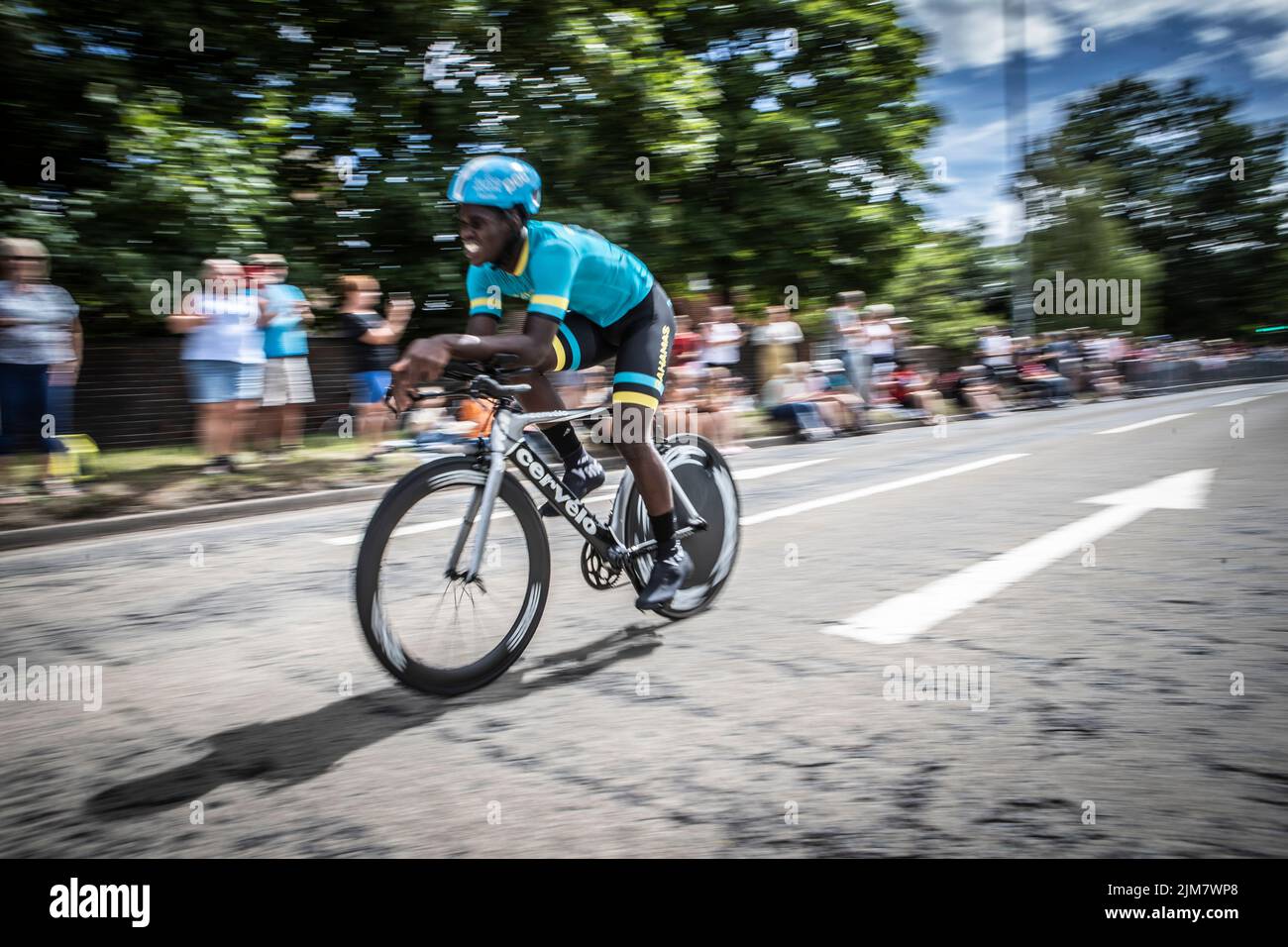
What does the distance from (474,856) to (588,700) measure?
122cm

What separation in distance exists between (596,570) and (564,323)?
103 centimetres

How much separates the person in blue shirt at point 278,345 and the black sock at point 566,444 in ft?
22.2

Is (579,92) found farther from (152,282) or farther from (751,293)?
(751,293)

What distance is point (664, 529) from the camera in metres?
4.66

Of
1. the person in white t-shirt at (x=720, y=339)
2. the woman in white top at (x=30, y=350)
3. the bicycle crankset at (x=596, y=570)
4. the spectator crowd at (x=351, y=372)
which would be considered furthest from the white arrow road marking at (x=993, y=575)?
the woman in white top at (x=30, y=350)

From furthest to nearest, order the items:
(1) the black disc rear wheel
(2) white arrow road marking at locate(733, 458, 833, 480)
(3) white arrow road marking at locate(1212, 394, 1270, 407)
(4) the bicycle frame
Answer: (3) white arrow road marking at locate(1212, 394, 1270, 407)
(2) white arrow road marking at locate(733, 458, 833, 480)
(1) the black disc rear wheel
(4) the bicycle frame

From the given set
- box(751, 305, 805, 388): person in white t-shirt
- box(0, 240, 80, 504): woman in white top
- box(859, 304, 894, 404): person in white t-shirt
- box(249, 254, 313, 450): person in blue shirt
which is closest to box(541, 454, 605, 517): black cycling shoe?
box(0, 240, 80, 504): woman in white top

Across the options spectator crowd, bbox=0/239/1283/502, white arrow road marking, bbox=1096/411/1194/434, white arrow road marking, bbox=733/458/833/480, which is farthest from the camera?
white arrow road marking, bbox=1096/411/1194/434

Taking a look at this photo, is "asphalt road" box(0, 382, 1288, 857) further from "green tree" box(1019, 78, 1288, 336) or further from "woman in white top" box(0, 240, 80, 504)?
"green tree" box(1019, 78, 1288, 336)

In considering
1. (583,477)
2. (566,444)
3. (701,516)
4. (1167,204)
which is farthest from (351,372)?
(1167,204)

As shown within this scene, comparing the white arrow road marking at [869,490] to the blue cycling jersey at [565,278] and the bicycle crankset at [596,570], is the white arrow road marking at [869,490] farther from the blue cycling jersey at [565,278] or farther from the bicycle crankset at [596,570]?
the blue cycling jersey at [565,278]

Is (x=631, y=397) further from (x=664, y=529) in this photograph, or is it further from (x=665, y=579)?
(x=665, y=579)

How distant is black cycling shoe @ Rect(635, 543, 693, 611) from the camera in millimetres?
4531

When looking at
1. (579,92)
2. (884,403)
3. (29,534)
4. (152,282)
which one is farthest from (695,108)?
(29,534)
